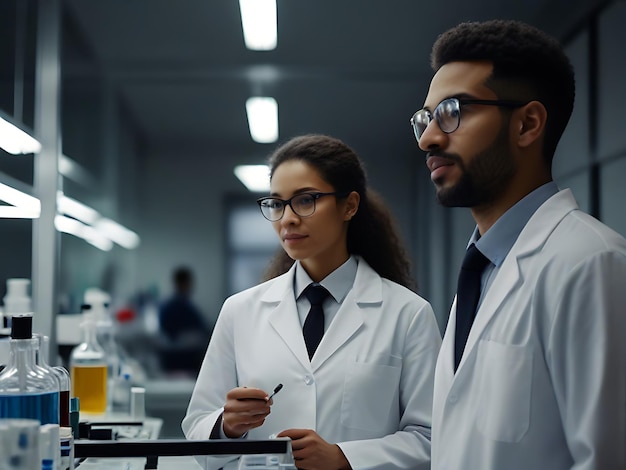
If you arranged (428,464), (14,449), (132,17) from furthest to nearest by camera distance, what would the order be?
(132,17) < (428,464) < (14,449)

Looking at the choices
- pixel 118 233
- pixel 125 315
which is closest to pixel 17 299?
pixel 125 315

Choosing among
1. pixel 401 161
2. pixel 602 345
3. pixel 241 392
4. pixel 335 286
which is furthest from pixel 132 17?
pixel 602 345

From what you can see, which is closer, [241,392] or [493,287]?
[493,287]

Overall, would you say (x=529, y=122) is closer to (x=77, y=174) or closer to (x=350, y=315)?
(x=350, y=315)

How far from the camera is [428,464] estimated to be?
1.75m

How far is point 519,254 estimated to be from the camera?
1.36 m

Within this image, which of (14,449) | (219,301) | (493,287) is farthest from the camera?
(219,301)

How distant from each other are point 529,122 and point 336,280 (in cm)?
73

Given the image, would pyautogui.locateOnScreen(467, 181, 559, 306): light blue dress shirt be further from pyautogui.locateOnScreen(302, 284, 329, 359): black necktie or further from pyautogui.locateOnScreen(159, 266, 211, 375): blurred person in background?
pyautogui.locateOnScreen(159, 266, 211, 375): blurred person in background

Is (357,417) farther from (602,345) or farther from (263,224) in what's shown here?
(263,224)

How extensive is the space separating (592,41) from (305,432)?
3.15m

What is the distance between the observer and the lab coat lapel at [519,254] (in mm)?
1339

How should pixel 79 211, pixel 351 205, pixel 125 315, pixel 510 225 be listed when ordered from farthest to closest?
pixel 125 315 < pixel 79 211 < pixel 351 205 < pixel 510 225

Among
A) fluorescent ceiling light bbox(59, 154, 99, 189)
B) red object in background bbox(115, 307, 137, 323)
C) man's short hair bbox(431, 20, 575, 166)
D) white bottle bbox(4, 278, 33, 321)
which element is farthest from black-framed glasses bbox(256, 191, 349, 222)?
red object in background bbox(115, 307, 137, 323)
